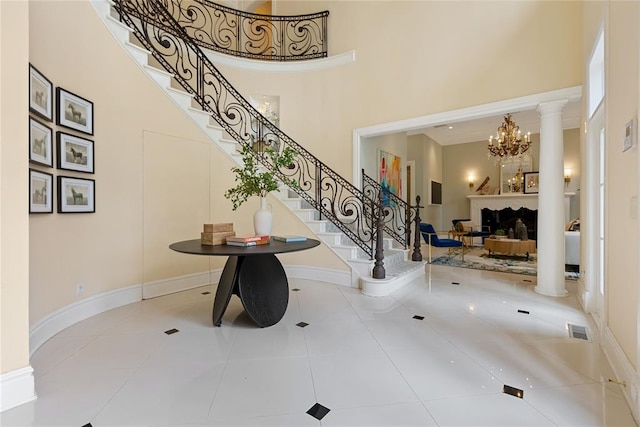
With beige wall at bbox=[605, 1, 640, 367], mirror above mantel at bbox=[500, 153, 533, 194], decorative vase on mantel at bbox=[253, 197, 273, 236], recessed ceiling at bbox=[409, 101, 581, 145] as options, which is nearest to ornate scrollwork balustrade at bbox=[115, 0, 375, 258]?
decorative vase on mantel at bbox=[253, 197, 273, 236]

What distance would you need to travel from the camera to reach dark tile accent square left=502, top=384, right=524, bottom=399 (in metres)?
1.79

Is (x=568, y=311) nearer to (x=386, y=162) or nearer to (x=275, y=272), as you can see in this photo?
(x=275, y=272)

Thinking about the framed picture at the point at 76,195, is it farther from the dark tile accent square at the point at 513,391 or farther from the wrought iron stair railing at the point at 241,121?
the dark tile accent square at the point at 513,391

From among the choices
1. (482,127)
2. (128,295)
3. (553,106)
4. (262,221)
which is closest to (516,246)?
(553,106)

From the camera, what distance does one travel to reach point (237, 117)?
5.85 meters

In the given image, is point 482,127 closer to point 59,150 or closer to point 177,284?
point 177,284

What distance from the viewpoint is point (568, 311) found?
3279mm

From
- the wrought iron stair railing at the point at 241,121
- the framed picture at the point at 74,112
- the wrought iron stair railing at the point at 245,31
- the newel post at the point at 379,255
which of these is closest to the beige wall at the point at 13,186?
the framed picture at the point at 74,112

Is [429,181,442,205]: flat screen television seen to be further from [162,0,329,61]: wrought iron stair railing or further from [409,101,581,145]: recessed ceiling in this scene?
[162,0,329,61]: wrought iron stair railing

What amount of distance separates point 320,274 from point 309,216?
0.92 metres

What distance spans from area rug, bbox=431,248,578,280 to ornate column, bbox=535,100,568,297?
1.31 metres

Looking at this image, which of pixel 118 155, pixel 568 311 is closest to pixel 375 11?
pixel 118 155

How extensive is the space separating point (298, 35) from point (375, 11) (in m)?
1.82

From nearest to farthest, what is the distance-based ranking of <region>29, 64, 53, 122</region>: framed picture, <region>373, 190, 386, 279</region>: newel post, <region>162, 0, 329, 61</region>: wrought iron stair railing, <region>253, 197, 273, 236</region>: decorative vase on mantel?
1. <region>29, 64, 53, 122</region>: framed picture
2. <region>253, 197, 273, 236</region>: decorative vase on mantel
3. <region>373, 190, 386, 279</region>: newel post
4. <region>162, 0, 329, 61</region>: wrought iron stair railing
